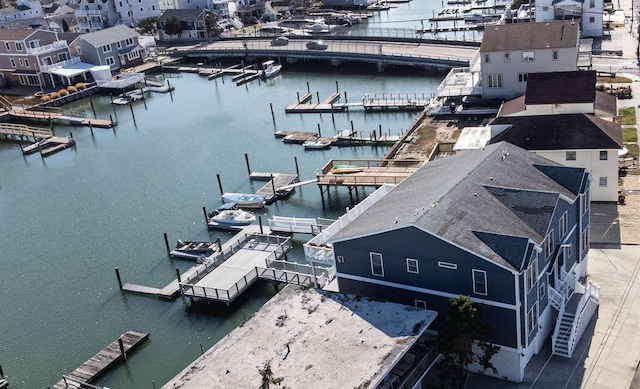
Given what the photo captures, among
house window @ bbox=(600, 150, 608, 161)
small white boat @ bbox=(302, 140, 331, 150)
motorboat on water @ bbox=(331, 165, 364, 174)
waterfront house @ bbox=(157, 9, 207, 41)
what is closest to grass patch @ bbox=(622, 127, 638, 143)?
house window @ bbox=(600, 150, 608, 161)

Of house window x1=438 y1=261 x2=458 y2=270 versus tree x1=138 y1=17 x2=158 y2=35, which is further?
tree x1=138 y1=17 x2=158 y2=35

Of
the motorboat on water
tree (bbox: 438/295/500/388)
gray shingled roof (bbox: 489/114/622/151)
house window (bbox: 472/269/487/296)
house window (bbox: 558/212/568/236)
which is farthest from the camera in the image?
the motorboat on water

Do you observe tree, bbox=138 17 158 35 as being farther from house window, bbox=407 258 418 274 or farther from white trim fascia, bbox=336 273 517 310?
house window, bbox=407 258 418 274

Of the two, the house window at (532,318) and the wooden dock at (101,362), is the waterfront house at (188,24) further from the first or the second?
the house window at (532,318)

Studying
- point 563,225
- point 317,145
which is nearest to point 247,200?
point 317,145

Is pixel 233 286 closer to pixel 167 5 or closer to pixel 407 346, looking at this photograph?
pixel 407 346

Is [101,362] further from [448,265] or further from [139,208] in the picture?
[139,208]

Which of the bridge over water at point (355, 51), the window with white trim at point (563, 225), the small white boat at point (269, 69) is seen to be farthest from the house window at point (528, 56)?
the small white boat at point (269, 69)

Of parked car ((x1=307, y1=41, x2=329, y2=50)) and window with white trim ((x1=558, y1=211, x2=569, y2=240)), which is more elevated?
parked car ((x1=307, y1=41, x2=329, y2=50))
